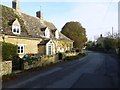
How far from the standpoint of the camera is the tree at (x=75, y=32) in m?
72.1

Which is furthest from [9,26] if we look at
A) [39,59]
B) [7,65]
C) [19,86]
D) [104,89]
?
[104,89]

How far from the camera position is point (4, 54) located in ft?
70.4

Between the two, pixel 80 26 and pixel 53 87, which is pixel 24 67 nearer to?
pixel 53 87

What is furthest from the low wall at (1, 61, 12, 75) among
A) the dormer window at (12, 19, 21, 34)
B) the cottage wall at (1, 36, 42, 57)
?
the dormer window at (12, 19, 21, 34)

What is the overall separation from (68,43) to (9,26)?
25.0m

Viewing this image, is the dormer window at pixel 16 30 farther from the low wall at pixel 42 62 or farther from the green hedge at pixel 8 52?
the green hedge at pixel 8 52

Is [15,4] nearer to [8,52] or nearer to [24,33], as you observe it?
[24,33]

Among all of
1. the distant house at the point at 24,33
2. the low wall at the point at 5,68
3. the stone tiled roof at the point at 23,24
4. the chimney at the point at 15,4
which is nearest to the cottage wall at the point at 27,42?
the distant house at the point at 24,33

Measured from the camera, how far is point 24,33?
114ft

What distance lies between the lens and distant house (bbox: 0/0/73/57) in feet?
103

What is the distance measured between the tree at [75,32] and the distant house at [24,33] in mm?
24948

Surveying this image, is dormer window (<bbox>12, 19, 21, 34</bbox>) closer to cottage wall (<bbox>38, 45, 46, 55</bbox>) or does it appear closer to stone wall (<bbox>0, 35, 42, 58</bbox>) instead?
stone wall (<bbox>0, 35, 42, 58</bbox>)

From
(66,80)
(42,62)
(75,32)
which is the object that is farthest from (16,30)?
(75,32)

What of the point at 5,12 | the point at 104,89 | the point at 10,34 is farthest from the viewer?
the point at 5,12
